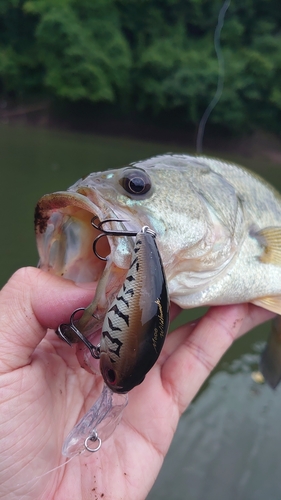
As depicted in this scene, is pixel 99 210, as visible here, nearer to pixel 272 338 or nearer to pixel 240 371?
pixel 272 338

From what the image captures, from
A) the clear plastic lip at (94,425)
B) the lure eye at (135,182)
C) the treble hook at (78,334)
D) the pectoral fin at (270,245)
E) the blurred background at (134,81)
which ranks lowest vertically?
the clear plastic lip at (94,425)

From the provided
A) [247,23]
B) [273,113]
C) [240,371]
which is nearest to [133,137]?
[273,113]

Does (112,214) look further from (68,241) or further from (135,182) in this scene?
(68,241)

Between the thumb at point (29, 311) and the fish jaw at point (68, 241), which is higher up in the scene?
the fish jaw at point (68, 241)

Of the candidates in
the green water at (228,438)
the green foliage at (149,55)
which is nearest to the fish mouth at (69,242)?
the green water at (228,438)

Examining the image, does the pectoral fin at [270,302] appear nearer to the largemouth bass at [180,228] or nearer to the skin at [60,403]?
the largemouth bass at [180,228]

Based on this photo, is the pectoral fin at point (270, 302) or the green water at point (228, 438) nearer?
the pectoral fin at point (270, 302)
